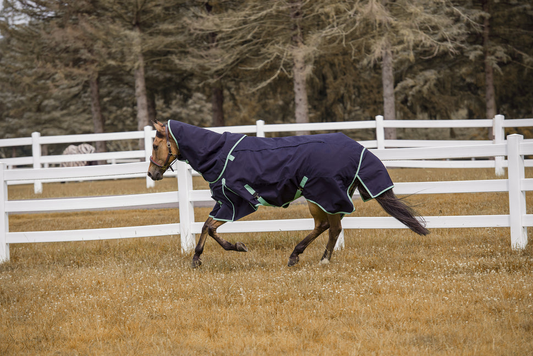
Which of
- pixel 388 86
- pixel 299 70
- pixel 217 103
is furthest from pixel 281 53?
pixel 217 103

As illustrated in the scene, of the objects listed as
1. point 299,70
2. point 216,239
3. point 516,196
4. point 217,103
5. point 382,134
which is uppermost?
point 299,70

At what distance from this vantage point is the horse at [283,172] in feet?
19.1

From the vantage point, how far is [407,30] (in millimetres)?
16531

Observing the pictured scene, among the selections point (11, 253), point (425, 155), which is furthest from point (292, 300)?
point (11, 253)

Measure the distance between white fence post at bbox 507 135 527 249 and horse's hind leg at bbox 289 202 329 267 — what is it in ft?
7.26

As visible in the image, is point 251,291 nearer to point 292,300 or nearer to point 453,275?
point 292,300

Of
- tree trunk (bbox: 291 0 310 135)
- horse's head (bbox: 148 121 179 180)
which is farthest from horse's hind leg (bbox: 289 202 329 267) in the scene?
tree trunk (bbox: 291 0 310 135)

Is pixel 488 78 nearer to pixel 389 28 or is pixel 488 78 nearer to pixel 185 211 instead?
pixel 389 28

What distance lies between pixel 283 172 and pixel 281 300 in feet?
4.81

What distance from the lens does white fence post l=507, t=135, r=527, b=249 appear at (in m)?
6.40

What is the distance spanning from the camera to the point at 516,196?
6414mm

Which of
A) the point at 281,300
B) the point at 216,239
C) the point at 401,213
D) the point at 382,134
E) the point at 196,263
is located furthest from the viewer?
the point at 382,134

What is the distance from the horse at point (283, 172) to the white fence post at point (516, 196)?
1147mm

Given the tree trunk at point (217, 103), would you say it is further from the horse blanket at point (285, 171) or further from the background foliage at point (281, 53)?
the horse blanket at point (285, 171)
